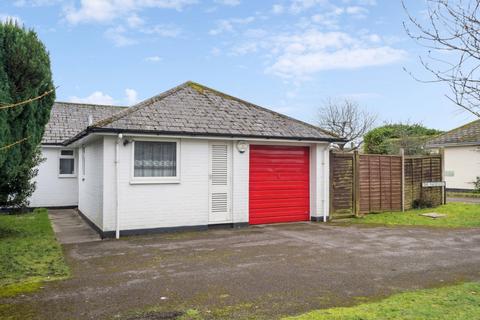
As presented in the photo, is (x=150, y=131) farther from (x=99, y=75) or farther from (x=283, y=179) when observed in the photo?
(x=99, y=75)

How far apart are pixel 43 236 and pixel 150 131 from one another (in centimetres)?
391

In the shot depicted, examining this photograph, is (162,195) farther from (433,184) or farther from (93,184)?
(433,184)

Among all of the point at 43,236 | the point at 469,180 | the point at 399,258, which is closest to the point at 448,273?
the point at 399,258

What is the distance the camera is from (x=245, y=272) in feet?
21.7

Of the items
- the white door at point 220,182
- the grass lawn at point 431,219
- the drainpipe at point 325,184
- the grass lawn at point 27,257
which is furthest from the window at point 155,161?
the grass lawn at point 431,219

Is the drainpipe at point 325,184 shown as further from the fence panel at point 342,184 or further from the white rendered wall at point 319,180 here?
the fence panel at point 342,184

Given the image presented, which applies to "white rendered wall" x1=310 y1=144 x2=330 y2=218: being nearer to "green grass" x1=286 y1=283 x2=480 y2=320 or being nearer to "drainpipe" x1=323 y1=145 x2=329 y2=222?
"drainpipe" x1=323 y1=145 x2=329 y2=222

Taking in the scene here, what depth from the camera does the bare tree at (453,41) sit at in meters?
3.84

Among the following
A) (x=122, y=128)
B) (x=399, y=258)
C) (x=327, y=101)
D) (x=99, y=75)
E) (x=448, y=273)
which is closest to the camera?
(x=448, y=273)

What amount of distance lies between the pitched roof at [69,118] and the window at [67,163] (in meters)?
0.67

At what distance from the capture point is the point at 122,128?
969 centimetres

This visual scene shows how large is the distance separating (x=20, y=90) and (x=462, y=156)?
2357 centimetres

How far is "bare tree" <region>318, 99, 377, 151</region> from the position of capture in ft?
105

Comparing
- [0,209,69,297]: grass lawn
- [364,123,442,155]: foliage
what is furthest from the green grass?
[364,123,442,155]: foliage
